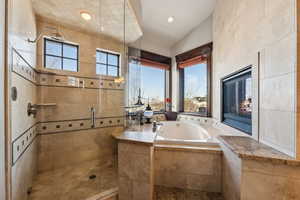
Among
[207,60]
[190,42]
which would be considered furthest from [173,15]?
[207,60]

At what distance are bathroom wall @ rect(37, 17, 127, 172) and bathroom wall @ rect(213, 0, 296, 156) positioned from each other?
74.7 inches

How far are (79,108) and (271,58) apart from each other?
2.53m

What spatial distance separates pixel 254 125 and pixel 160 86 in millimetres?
2375

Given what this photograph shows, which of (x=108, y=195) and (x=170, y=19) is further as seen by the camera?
(x=170, y=19)

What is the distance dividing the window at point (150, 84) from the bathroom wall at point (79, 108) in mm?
334

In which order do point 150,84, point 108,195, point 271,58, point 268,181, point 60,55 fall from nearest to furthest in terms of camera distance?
point 268,181
point 271,58
point 108,195
point 60,55
point 150,84

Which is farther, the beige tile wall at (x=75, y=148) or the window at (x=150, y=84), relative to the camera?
the window at (x=150, y=84)

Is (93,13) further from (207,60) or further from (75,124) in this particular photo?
(207,60)

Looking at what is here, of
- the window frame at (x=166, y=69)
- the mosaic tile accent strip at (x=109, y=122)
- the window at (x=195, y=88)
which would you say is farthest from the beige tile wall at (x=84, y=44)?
the window at (x=195, y=88)

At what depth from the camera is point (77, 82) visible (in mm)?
2148

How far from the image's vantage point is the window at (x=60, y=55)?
1.92 m

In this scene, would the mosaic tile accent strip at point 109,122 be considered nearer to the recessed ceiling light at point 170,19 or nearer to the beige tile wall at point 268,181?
the beige tile wall at point 268,181

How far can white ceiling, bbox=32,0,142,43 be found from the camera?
1665 millimetres

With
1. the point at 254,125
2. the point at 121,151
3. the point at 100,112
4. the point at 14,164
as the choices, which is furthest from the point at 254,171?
the point at 100,112
